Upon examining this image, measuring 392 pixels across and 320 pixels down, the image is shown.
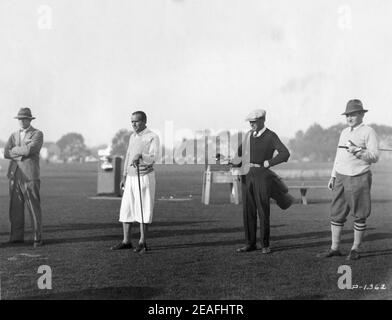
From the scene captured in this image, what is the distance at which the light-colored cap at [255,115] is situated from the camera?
7.68 meters

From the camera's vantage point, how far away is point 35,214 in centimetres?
845

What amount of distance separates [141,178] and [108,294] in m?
2.81

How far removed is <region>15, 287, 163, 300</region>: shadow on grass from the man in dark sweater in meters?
2.60

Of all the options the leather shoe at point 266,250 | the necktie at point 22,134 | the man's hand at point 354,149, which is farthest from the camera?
the necktie at point 22,134

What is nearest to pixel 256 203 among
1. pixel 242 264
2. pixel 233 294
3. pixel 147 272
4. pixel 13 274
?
pixel 242 264

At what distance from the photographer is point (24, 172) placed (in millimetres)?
8500

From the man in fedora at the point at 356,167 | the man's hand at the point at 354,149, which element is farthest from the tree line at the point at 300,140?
the man's hand at the point at 354,149

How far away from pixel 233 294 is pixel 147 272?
1342 mm

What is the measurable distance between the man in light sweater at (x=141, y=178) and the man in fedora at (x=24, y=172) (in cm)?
128

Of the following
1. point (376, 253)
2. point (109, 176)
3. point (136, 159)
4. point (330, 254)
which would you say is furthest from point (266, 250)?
point (109, 176)

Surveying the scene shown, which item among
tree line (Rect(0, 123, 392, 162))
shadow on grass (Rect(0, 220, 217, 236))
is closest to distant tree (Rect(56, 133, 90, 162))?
tree line (Rect(0, 123, 392, 162))

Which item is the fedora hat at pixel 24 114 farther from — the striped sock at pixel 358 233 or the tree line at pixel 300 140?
the striped sock at pixel 358 233
